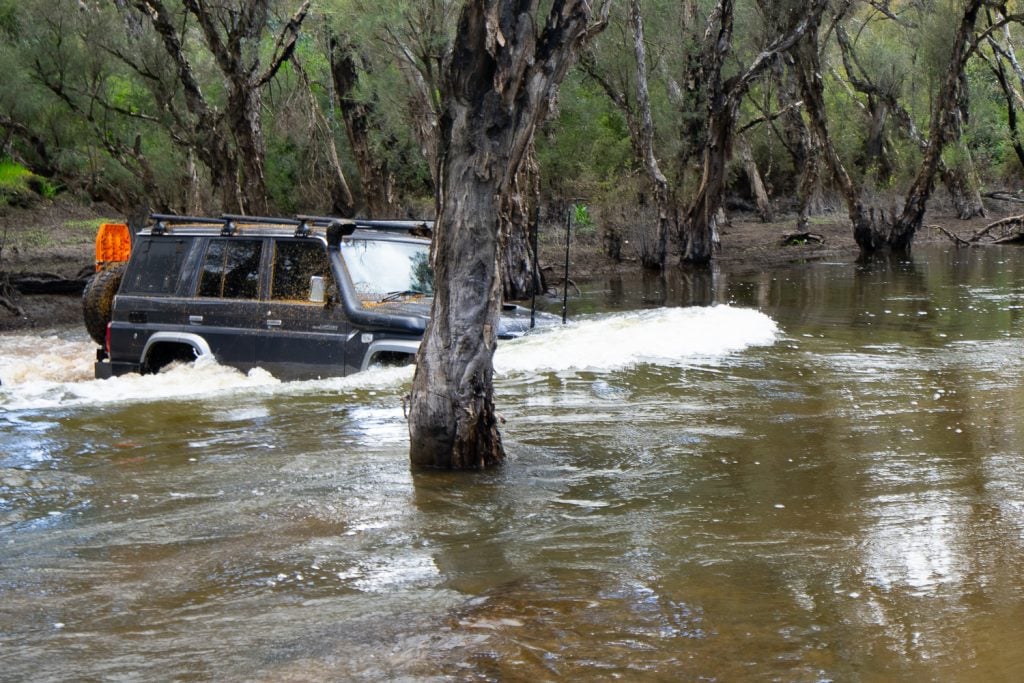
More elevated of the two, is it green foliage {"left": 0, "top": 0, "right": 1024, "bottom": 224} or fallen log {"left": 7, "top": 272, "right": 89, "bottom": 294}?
green foliage {"left": 0, "top": 0, "right": 1024, "bottom": 224}

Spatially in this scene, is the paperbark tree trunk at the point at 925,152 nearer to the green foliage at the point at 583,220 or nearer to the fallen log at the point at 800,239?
the fallen log at the point at 800,239

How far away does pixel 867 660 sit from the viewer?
13.5ft

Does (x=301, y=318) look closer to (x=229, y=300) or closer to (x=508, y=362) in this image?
(x=229, y=300)

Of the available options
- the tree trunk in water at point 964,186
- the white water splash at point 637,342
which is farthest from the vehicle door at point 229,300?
the tree trunk in water at point 964,186

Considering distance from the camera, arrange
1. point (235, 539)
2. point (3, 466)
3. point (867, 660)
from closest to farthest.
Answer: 1. point (867, 660)
2. point (235, 539)
3. point (3, 466)

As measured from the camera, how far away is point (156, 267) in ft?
36.2

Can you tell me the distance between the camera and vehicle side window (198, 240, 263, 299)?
10.6 meters

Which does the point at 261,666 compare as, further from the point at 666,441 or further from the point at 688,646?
the point at 666,441

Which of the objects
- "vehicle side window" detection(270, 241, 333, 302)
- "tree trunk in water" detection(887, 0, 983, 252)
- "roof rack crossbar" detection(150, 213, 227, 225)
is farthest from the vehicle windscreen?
"tree trunk in water" detection(887, 0, 983, 252)

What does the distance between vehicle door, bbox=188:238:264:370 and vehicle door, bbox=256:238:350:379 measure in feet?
0.46

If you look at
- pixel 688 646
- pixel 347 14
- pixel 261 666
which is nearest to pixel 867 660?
pixel 688 646

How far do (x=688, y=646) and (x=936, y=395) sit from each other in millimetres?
5850

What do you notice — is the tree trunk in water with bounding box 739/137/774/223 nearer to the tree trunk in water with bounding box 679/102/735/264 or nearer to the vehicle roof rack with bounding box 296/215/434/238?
the tree trunk in water with bounding box 679/102/735/264

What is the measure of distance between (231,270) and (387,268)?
4.74 ft
